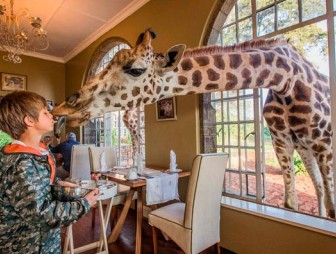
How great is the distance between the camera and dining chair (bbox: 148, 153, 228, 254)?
64.8 inches

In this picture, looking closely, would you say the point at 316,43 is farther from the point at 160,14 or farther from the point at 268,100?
the point at 160,14

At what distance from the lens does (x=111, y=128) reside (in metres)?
4.36

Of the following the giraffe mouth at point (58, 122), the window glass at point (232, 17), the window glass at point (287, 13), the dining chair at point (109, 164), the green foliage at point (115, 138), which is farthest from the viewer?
the green foliage at point (115, 138)

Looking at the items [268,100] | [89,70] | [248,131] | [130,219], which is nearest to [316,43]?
[268,100]

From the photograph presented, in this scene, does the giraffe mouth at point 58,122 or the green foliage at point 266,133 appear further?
the green foliage at point 266,133

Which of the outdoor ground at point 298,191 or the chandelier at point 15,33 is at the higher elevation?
the chandelier at point 15,33

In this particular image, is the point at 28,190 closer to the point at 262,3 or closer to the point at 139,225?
the point at 139,225

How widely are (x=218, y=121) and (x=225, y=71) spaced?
1031mm

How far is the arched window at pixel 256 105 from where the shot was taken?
185cm

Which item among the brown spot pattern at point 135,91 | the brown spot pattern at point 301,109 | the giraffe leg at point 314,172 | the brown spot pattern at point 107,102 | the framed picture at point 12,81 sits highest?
the framed picture at point 12,81

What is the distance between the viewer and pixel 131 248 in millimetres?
2322

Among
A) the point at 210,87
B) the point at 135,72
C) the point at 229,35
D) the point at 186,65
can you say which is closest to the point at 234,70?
the point at 210,87

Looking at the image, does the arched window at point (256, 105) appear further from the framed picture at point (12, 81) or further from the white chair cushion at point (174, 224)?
the framed picture at point (12, 81)

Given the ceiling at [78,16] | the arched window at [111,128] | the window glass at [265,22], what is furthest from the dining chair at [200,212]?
the ceiling at [78,16]
